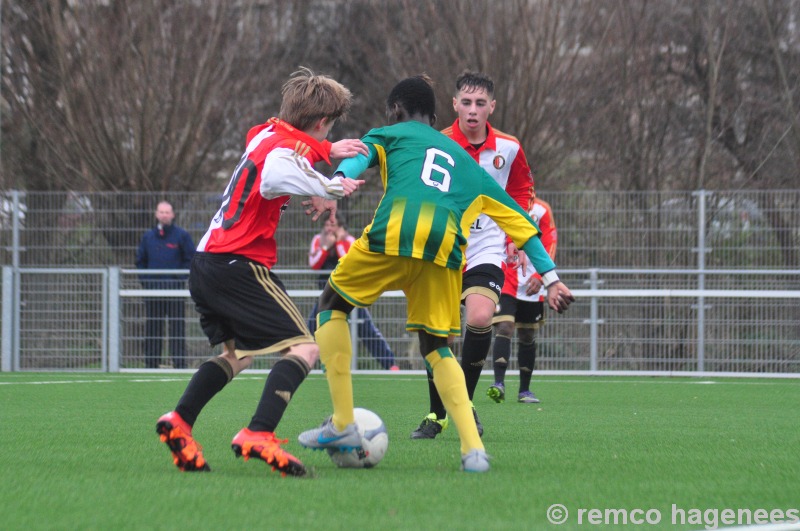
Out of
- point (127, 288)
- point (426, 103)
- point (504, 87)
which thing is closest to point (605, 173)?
point (504, 87)

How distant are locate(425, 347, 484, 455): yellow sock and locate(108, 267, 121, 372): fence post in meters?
10.4

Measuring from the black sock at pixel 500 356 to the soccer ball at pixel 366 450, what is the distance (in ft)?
16.2

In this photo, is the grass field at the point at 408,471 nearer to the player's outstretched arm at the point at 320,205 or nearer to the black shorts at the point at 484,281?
the black shorts at the point at 484,281

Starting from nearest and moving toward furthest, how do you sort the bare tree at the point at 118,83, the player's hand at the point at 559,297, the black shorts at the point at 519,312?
the player's hand at the point at 559,297
the black shorts at the point at 519,312
the bare tree at the point at 118,83

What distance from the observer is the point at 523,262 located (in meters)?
9.71

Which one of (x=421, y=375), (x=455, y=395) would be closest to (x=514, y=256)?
(x=455, y=395)

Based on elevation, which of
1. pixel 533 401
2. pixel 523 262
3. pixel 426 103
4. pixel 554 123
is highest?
pixel 554 123

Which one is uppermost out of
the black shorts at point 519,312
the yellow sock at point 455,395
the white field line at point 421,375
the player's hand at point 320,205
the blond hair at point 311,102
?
the blond hair at point 311,102

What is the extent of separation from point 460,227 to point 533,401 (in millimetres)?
5024

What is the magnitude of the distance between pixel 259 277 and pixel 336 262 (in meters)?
9.97

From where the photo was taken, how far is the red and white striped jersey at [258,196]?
543cm

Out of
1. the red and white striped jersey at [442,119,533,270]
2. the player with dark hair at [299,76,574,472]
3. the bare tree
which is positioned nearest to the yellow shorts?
the player with dark hair at [299,76,574,472]

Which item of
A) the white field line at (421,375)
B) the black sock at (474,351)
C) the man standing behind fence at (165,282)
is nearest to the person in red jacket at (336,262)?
the white field line at (421,375)

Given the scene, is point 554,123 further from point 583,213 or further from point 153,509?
point 153,509
